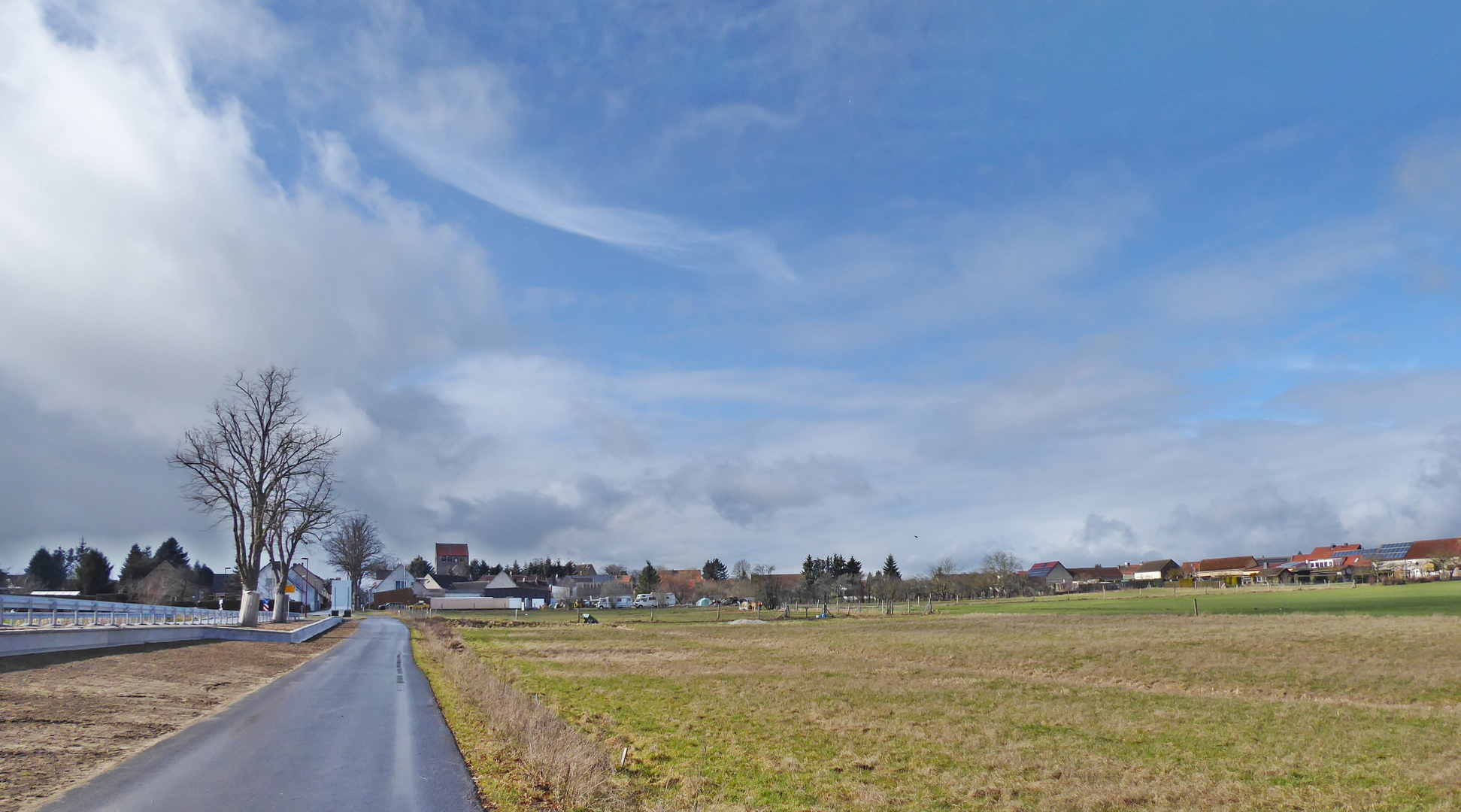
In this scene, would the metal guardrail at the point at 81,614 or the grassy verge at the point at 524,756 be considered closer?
the grassy verge at the point at 524,756

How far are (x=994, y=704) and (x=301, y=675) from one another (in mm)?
22613

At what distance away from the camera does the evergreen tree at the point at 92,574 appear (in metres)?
103

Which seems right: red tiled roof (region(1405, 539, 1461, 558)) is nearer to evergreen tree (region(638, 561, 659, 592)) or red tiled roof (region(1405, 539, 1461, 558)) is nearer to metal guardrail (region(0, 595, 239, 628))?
evergreen tree (region(638, 561, 659, 592))

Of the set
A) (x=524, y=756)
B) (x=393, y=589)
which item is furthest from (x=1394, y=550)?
(x=524, y=756)

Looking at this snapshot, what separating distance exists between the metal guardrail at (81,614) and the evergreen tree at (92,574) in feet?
222

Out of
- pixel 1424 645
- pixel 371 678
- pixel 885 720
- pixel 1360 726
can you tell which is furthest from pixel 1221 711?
pixel 371 678

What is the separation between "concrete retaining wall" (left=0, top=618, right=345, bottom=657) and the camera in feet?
80.7

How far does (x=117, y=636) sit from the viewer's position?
106 ft

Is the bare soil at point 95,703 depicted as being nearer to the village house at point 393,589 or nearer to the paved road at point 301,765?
the paved road at point 301,765

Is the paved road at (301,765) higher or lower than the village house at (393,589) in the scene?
higher

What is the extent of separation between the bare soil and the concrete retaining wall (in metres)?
0.41

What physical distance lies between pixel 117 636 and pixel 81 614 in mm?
4510

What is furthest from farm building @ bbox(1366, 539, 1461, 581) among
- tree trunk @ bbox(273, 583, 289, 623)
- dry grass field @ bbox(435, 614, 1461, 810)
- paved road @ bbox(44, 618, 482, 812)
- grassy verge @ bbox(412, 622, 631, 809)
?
paved road @ bbox(44, 618, 482, 812)

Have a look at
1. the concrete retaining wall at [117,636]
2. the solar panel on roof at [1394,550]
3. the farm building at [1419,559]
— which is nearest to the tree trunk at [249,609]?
the concrete retaining wall at [117,636]
